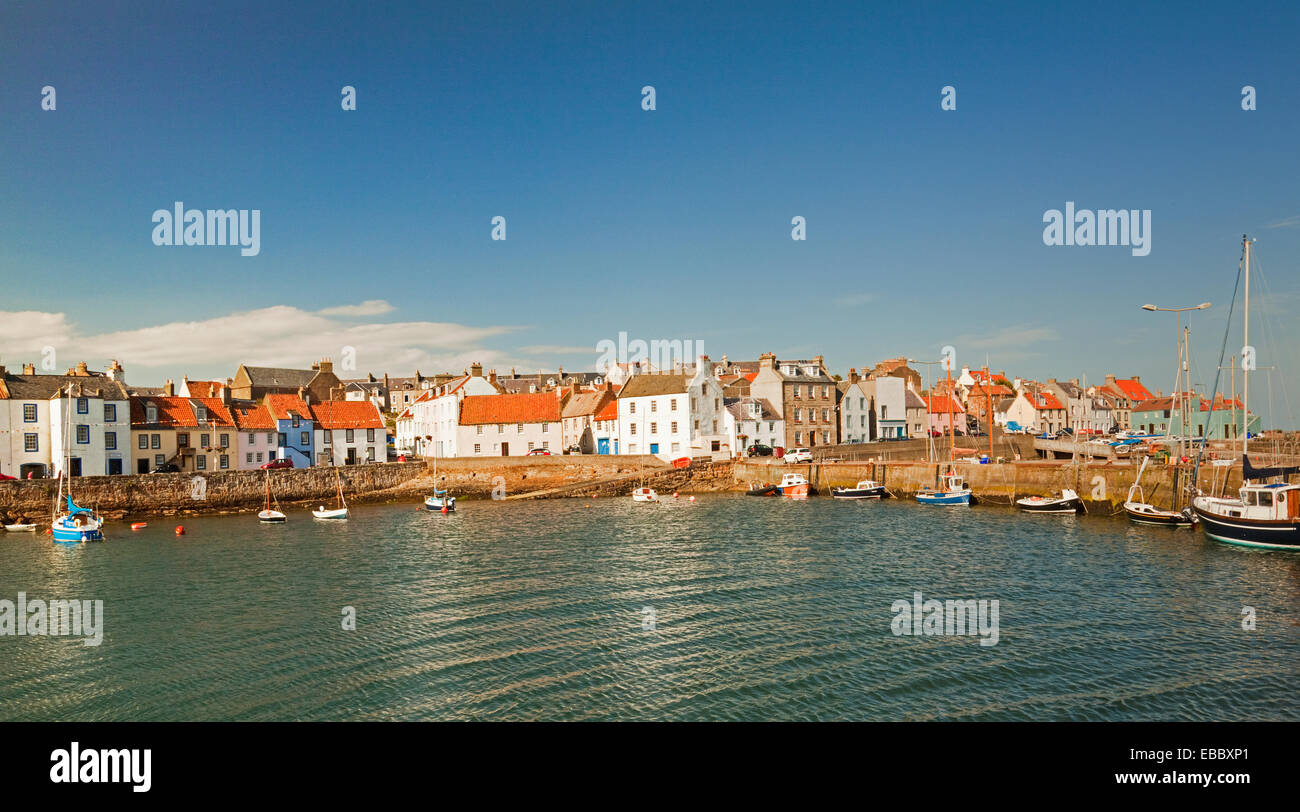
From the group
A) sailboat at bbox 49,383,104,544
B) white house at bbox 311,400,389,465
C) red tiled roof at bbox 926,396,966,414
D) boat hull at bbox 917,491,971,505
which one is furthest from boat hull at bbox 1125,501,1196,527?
white house at bbox 311,400,389,465

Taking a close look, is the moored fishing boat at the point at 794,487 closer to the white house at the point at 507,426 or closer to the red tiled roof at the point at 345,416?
the white house at the point at 507,426

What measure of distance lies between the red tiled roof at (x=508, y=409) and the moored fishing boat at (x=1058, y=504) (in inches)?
1833

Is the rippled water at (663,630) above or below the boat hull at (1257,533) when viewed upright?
below

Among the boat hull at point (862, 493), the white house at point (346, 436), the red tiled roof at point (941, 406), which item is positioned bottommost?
the boat hull at point (862, 493)

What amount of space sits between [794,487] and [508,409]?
3184 centimetres

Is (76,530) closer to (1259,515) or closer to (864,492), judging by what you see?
(864,492)

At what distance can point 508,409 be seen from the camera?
79938 millimetres

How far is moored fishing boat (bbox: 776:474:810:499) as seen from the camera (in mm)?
63000

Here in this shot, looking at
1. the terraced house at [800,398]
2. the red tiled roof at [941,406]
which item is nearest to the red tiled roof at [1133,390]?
the red tiled roof at [941,406]

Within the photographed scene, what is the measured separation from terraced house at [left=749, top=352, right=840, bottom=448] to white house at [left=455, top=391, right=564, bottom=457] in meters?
22.3

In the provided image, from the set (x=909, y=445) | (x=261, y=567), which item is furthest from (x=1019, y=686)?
(x=909, y=445)

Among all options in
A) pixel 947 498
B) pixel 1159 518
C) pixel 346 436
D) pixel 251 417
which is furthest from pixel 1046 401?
pixel 251 417

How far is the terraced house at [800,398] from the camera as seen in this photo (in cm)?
8162
